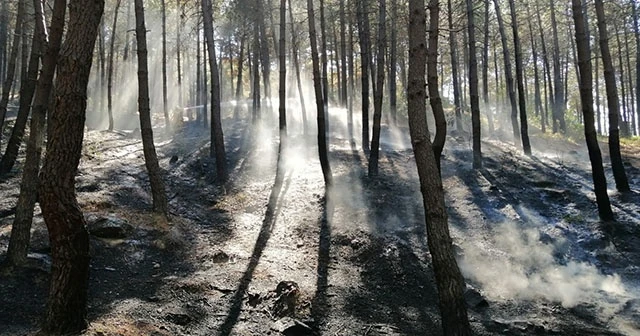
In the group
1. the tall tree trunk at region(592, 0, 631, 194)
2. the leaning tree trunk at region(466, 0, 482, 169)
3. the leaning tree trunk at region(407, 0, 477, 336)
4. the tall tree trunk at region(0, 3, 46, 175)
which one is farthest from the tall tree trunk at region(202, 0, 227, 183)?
the tall tree trunk at region(592, 0, 631, 194)

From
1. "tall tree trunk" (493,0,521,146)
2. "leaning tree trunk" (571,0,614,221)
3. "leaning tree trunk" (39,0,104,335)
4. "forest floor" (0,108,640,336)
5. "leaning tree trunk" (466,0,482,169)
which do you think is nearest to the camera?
"leaning tree trunk" (39,0,104,335)

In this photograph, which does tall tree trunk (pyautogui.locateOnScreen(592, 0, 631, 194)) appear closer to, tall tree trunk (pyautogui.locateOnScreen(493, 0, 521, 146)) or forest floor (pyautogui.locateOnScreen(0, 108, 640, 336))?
forest floor (pyautogui.locateOnScreen(0, 108, 640, 336))

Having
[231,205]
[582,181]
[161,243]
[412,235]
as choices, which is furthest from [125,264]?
[582,181]

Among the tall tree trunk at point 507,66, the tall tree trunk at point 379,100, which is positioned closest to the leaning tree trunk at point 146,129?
the tall tree trunk at point 379,100

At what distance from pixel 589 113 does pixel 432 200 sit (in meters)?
7.84

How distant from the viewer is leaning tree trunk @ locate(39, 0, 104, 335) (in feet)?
15.7

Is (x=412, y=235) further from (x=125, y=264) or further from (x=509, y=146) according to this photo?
(x=509, y=146)

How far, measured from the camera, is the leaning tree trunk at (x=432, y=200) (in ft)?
19.5

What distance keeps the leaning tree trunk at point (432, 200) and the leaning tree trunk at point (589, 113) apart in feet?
23.6

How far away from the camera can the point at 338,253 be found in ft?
35.7

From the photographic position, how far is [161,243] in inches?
396

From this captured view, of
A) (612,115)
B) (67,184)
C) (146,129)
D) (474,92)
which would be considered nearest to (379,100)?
(474,92)

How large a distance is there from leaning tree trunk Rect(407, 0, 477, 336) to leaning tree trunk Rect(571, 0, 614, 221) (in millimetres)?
7194

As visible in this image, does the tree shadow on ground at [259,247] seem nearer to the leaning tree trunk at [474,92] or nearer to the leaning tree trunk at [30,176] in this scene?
the leaning tree trunk at [30,176]
